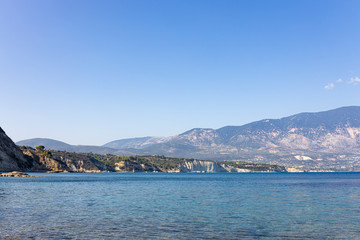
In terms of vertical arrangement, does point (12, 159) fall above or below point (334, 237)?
above

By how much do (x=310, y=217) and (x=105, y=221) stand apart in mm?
22930

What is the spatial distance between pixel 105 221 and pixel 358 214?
1183 inches

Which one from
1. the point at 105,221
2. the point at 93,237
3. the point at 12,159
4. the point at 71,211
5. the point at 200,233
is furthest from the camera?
the point at 12,159

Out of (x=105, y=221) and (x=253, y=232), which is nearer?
(x=253, y=232)

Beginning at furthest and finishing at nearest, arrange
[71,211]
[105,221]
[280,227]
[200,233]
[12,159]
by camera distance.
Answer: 1. [12,159]
2. [71,211]
3. [105,221]
4. [280,227]
5. [200,233]

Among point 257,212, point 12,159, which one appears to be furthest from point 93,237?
point 12,159

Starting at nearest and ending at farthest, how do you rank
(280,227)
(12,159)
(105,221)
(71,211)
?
→ (280,227)
(105,221)
(71,211)
(12,159)

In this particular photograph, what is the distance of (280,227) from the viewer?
31438 mm

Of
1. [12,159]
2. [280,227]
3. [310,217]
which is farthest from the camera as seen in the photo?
[12,159]

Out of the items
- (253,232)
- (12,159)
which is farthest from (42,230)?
(12,159)

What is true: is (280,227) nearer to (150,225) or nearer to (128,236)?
(150,225)

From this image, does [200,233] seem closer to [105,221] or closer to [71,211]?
[105,221]

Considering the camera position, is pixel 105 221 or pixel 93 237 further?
pixel 105 221

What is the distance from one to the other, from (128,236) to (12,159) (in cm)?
18483
